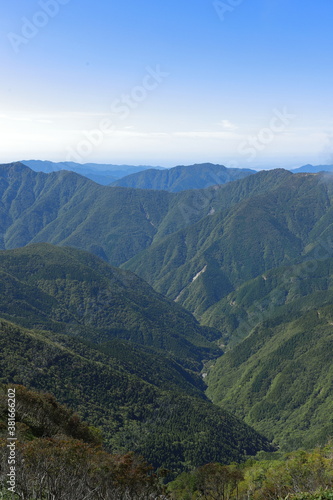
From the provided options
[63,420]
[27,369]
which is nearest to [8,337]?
[27,369]

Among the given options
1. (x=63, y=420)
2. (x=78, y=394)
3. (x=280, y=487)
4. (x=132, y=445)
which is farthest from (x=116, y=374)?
(x=280, y=487)

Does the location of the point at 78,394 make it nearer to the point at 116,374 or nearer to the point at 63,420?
the point at 116,374

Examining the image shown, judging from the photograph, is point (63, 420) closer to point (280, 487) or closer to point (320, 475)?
point (280, 487)

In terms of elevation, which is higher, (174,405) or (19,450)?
(19,450)

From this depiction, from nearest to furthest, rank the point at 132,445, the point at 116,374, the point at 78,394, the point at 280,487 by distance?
1. the point at 280,487
2. the point at 132,445
3. the point at 78,394
4. the point at 116,374

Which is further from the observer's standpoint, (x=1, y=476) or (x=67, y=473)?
(x=67, y=473)

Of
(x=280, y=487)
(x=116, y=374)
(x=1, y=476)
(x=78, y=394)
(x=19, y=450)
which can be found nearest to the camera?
(x=1, y=476)

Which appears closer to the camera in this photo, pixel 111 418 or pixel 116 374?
pixel 111 418

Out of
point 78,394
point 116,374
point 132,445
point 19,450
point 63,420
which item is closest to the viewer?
point 19,450

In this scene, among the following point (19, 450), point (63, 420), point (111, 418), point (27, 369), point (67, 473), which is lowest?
point (111, 418)

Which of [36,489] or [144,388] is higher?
[36,489]
